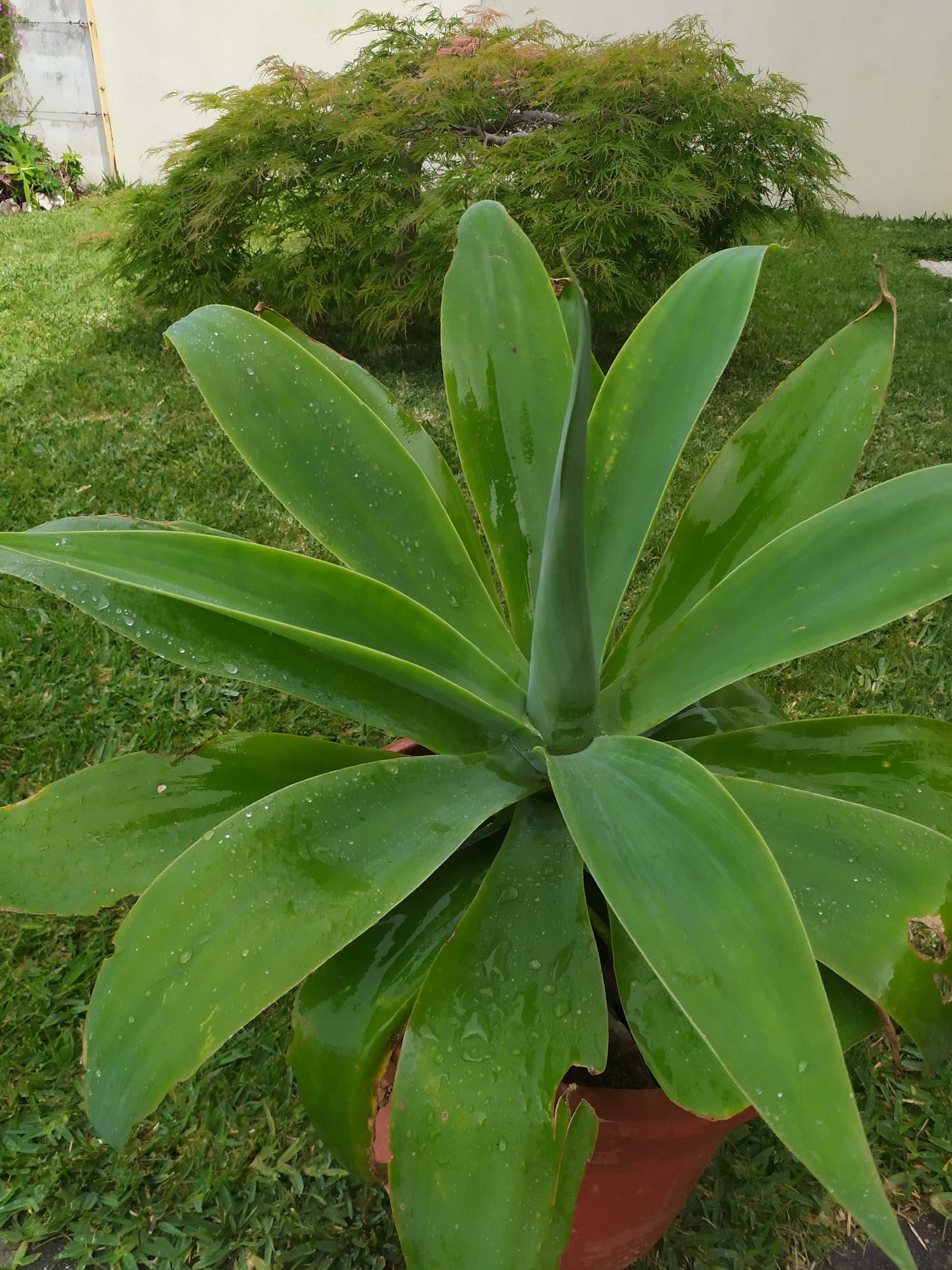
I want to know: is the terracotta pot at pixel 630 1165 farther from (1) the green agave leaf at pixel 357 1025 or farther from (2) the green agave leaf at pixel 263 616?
(2) the green agave leaf at pixel 263 616

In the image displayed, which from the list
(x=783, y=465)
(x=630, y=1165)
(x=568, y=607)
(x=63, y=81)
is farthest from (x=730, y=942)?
(x=63, y=81)

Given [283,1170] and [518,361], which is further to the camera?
[283,1170]

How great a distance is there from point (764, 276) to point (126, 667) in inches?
162

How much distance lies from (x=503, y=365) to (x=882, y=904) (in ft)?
1.96

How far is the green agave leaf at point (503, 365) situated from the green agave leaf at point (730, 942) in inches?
13.6

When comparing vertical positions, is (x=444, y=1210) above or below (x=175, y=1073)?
below

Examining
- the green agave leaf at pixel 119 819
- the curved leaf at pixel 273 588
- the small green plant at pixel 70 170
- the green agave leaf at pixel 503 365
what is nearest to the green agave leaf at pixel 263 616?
the curved leaf at pixel 273 588

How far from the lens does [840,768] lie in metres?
0.76

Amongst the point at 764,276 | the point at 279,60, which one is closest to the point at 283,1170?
the point at 279,60

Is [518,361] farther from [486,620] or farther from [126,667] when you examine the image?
[126,667]

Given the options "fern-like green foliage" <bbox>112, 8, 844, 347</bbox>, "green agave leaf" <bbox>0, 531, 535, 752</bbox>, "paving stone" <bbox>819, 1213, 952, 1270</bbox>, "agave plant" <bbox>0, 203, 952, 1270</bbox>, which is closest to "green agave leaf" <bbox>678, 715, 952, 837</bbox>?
"agave plant" <bbox>0, 203, 952, 1270</bbox>

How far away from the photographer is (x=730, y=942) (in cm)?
53

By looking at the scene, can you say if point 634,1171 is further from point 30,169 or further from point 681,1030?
point 30,169

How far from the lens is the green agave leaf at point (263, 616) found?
0.61 meters
